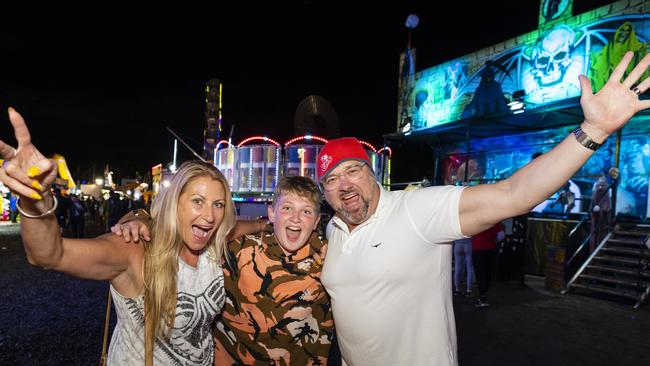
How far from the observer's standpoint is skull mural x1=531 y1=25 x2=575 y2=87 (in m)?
14.0

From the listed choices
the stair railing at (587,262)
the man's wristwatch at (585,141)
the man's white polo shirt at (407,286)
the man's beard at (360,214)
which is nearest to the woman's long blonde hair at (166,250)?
the man's beard at (360,214)

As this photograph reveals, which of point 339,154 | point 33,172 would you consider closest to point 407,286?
point 339,154

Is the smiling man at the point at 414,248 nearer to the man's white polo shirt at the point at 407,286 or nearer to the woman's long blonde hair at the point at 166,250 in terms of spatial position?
the man's white polo shirt at the point at 407,286

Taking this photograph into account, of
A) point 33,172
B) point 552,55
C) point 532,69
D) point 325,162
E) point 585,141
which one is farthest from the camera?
point 532,69

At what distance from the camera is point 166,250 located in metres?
2.22

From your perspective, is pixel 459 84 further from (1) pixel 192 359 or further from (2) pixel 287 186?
(1) pixel 192 359

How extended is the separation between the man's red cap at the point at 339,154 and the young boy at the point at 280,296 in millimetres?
236

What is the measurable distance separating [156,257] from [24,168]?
2.81ft

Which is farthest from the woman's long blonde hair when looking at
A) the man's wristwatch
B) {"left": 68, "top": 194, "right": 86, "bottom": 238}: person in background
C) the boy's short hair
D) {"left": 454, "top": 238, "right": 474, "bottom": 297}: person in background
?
{"left": 68, "top": 194, "right": 86, "bottom": 238}: person in background

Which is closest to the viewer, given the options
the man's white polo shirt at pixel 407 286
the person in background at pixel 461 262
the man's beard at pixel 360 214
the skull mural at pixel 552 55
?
the man's white polo shirt at pixel 407 286

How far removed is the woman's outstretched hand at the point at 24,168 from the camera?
4.82 feet

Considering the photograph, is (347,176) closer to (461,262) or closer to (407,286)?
(407,286)

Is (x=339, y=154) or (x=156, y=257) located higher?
(x=339, y=154)

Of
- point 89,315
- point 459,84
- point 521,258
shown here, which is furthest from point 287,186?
point 459,84
